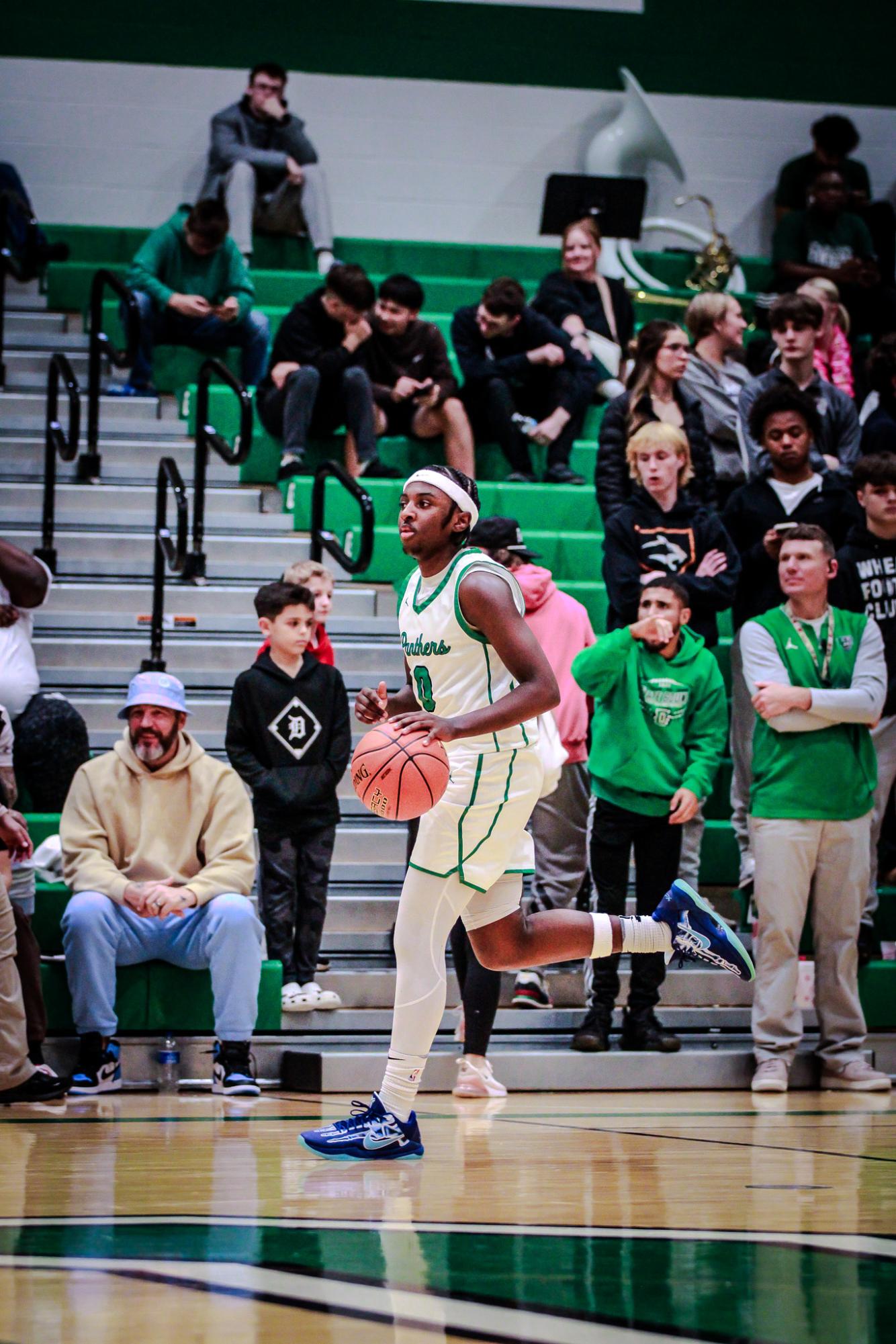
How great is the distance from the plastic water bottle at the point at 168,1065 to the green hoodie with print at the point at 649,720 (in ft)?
5.23

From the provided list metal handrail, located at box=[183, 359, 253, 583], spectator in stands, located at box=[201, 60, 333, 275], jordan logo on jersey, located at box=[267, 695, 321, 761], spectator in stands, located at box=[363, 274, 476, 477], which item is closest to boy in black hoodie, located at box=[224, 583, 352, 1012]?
jordan logo on jersey, located at box=[267, 695, 321, 761]

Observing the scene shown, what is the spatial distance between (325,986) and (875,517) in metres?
2.67

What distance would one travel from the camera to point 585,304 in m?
9.14

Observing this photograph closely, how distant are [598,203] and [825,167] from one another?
6.87 ft

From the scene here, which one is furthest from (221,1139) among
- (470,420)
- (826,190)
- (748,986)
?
(826,190)

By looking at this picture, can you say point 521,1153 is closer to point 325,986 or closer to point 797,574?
point 325,986

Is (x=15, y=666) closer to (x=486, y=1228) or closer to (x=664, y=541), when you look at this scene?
(x=664, y=541)

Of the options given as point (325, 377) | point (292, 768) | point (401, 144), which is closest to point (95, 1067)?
point (292, 768)

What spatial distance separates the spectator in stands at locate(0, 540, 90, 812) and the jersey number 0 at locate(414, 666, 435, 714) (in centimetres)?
241

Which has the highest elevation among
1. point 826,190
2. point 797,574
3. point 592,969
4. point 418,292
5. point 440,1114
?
point 826,190

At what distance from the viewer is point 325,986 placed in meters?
5.84

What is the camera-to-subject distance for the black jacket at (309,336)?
8.22 m

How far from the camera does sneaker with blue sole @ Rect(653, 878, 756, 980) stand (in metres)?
4.25

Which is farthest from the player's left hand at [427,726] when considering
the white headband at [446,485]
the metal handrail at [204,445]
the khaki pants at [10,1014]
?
the metal handrail at [204,445]
